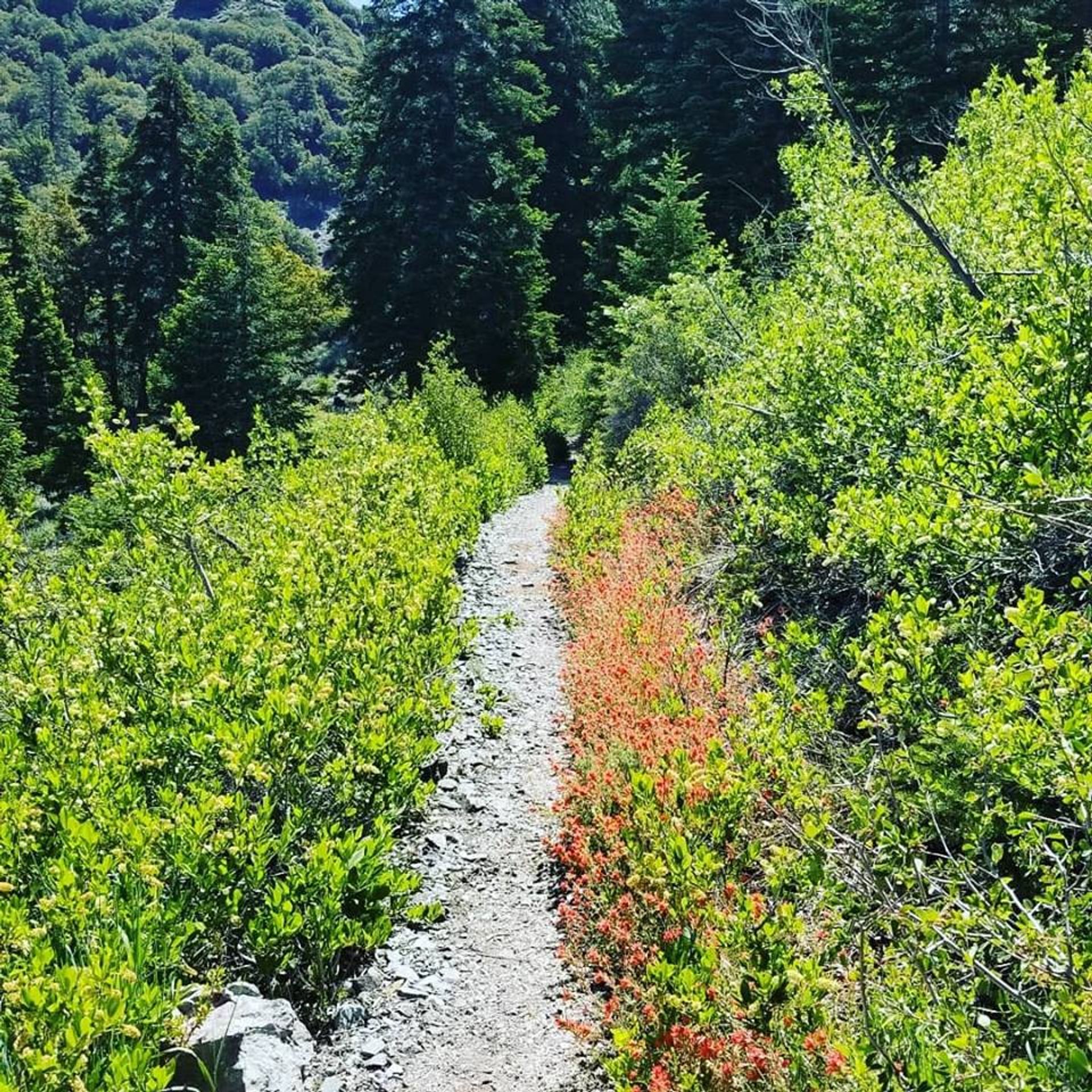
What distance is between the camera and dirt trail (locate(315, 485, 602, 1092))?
446 cm

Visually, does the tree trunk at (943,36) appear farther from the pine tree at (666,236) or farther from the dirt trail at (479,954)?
the dirt trail at (479,954)

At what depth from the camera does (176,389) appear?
27.4 m

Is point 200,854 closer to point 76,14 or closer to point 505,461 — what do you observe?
point 505,461

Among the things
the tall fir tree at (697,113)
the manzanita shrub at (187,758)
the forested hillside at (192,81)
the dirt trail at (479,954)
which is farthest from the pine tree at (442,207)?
the forested hillside at (192,81)

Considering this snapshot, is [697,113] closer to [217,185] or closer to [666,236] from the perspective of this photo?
[666,236]

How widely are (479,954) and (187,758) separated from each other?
218 cm

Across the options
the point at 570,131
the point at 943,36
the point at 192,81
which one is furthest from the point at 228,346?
the point at 192,81

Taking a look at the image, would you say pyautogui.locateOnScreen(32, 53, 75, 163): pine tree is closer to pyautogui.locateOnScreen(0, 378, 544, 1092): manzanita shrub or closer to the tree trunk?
the tree trunk

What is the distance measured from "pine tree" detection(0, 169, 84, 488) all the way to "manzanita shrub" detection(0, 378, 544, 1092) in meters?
27.1

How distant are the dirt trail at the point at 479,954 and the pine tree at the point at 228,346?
2133 cm

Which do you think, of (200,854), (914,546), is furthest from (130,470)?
(914,546)

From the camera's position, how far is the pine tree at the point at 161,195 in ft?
116

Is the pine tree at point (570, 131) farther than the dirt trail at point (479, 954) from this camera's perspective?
Yes

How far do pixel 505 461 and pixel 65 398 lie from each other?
21372 millimetres
